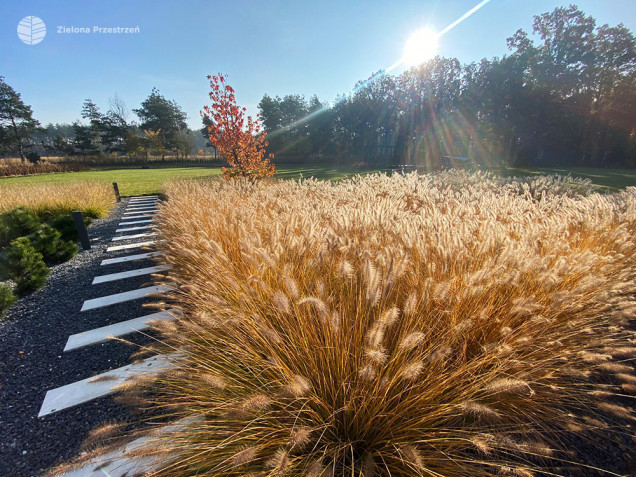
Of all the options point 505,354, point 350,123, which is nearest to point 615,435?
point 505,354

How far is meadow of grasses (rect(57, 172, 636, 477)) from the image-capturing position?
1.14m

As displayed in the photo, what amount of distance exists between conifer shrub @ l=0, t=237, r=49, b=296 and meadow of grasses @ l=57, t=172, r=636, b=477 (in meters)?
2.85

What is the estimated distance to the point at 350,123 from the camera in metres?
37.7

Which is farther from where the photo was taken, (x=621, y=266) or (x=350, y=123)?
(x=350, y=123)

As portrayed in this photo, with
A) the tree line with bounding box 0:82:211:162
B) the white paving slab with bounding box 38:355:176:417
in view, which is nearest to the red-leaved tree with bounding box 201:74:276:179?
the white paving slab with bounding box 38:355:176:417

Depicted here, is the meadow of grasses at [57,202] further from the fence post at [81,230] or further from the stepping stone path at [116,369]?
the stepping stone path at [116,369]

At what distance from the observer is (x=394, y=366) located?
134 centimetres

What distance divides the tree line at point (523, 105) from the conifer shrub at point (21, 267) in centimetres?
2702

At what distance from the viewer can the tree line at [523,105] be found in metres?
28.2

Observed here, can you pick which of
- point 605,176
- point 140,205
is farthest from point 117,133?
point 605,176

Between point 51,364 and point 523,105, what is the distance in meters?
39.7

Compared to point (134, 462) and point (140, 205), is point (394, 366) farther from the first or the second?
point (140, 205)

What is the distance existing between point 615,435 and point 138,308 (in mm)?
3961

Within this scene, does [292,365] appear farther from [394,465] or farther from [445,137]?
[445,137]
